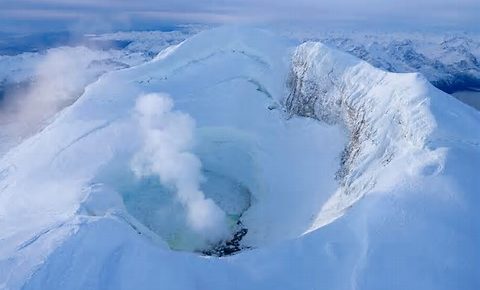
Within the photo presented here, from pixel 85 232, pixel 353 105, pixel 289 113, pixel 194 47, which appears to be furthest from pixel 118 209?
pixel 194 47

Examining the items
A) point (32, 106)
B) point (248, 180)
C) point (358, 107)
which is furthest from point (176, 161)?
point (32, 106)

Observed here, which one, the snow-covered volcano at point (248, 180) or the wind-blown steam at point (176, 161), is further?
the wind-blown steam at point (176, 161)

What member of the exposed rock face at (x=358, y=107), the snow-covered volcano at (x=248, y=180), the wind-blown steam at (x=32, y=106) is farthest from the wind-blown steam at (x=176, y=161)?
the wind-blown steam at (x=32, y=106)

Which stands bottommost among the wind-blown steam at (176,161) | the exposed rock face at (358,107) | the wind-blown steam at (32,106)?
the wind-blown steam at (32,106)

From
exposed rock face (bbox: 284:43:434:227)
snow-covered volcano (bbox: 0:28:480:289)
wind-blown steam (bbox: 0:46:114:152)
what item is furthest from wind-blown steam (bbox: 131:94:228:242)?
wind-blown steam (bbox: 0:46:114:152)

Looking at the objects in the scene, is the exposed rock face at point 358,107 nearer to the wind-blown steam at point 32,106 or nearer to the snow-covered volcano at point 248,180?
the snow-covered volcano at point 248,180

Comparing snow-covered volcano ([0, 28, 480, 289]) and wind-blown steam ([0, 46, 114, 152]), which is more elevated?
snow-covered volcano ([0, 28, 480, 289])

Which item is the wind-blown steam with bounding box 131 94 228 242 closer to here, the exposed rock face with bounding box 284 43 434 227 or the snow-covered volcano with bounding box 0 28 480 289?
the snow-covered volcano with bounding box 0 28 480 289
